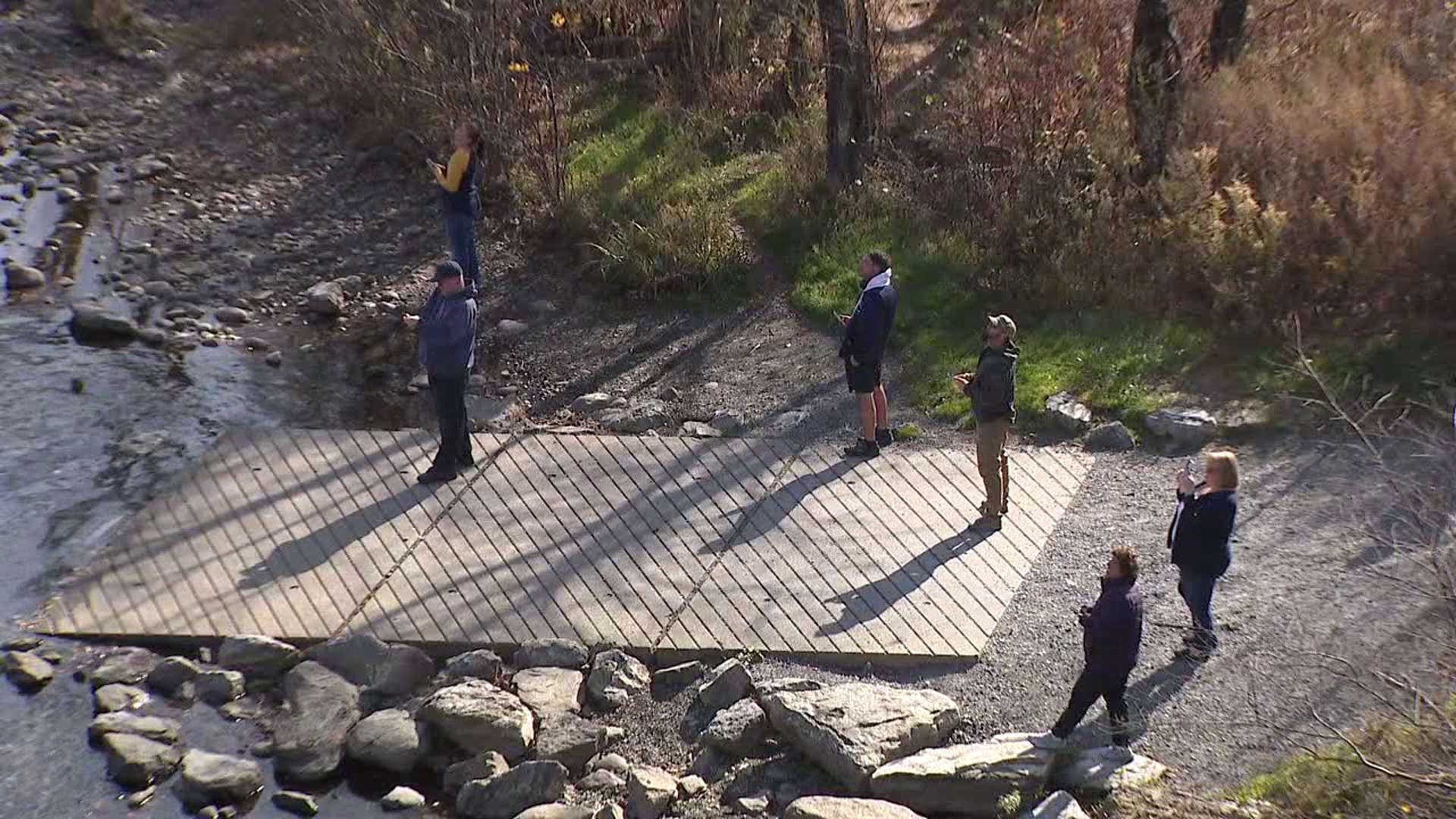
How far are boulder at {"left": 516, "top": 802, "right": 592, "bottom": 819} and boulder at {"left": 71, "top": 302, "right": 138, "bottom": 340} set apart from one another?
28.6 feet

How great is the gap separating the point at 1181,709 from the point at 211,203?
1437 cm

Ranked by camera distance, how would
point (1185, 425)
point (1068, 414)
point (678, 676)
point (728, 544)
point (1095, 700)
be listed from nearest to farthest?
1. point (1095, 700)
2. point (678, 676)
3. point (728, 544)
4. point (1185, 425)
5. point (1068, 414)

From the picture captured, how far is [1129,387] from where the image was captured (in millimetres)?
12547

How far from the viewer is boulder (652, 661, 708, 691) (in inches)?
379

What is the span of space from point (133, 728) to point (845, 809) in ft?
15.0

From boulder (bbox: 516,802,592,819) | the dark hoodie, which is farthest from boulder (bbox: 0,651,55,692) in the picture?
the dark hoodie

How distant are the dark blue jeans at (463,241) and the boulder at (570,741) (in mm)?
6240

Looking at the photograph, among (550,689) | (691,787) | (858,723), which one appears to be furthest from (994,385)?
(550,689)

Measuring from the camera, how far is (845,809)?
26.4ft

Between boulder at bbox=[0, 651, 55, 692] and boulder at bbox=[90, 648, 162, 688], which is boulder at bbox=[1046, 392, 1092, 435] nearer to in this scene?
boulder at bbox=[90, 648, 162, 688]

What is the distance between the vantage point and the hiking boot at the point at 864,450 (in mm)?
11953

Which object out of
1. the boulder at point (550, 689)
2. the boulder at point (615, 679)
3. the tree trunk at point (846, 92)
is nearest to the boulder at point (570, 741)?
the boulder at point (550, 689)

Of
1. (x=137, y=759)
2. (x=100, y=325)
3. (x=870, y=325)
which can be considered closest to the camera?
(x=137, y=759)

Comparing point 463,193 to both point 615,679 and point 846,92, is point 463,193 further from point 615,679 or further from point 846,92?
point 615,679
